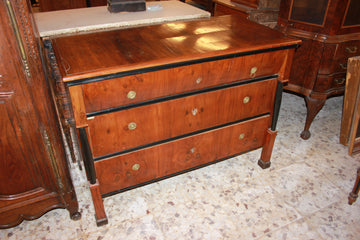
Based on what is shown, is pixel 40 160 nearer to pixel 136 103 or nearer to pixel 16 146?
pixel 16 146

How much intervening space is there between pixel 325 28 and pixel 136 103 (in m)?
1.71

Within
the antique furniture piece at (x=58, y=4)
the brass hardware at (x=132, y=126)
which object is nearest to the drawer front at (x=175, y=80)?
the brass hardware at (x=132, y=126)

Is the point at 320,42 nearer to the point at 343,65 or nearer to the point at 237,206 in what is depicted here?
the point at 343,65

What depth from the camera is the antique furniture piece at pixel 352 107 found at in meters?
2.16

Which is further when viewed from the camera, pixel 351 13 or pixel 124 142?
pixel 351 13

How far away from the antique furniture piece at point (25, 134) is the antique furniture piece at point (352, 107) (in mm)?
2093

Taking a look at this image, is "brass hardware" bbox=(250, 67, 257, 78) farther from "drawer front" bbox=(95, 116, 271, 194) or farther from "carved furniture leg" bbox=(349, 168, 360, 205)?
"carved furniture leg" bbox=(349, 168, 360, 205)

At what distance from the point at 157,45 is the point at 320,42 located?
57.1 inches

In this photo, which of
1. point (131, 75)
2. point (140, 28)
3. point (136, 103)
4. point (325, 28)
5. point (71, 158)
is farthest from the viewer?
point (71, 158)

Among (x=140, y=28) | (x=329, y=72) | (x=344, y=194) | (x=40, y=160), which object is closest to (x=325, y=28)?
(x=329, y=72)

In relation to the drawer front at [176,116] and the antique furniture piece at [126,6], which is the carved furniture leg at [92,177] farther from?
the antique furniture piece at [126,6]

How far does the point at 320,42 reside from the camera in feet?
7.59

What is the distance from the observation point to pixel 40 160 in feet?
5.22

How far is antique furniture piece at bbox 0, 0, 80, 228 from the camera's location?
127cm
